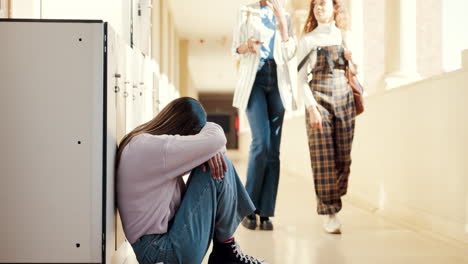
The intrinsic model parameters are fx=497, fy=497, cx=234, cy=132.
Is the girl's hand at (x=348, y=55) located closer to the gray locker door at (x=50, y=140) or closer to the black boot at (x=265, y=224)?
the black boot at (x=265, y=224)

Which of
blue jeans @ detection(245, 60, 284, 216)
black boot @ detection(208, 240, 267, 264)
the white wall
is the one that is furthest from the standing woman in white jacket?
the white wall

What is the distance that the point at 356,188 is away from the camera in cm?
407

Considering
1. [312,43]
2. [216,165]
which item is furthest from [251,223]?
[216,165]

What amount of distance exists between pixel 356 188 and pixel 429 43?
54.1 inches

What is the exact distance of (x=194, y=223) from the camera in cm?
157

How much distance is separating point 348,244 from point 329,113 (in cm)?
69

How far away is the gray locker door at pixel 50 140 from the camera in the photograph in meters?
1.37

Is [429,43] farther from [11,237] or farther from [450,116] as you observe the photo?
[11,237]

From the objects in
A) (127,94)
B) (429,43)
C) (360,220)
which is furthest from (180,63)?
(127,94)

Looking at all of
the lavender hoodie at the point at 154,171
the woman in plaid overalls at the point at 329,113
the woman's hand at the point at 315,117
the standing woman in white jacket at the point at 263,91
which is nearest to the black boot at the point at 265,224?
the standing woman in white jacket at the point at 263,91

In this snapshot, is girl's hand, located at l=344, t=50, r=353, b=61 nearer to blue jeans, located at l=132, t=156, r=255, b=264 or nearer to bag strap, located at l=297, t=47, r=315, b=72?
bag strap, located at l=297, t=47, r=315, b=72

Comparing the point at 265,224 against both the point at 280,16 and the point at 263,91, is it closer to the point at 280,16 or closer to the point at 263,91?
the point at 263,91

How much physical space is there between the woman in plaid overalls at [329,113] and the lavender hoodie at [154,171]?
1.12 m

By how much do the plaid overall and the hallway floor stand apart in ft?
0.71
